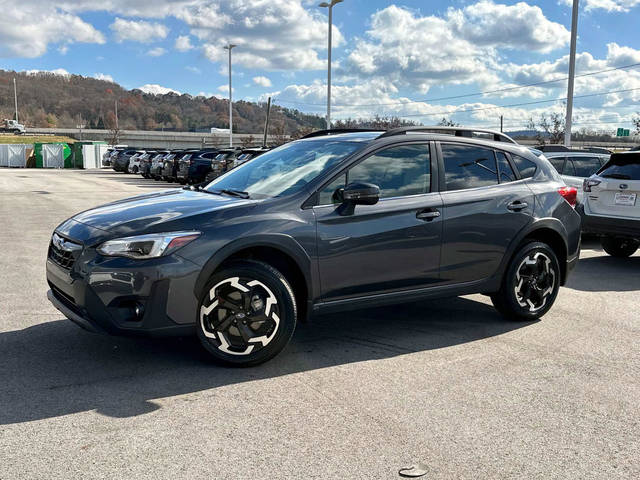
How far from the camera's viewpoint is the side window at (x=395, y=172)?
4977 millimetres

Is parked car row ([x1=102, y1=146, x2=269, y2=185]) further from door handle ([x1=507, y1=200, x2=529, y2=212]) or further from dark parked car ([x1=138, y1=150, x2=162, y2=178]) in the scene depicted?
door handle ([x1=507, y1=200, x2=529, y2=212])

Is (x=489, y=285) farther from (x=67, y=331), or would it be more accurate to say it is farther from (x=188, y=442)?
(x=67, y=331)

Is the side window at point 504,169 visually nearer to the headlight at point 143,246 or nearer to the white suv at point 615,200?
the headlight at point 143,246

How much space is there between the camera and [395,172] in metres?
5.20

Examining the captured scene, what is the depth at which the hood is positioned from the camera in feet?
14.2

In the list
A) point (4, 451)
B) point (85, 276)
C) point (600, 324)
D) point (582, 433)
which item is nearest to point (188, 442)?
point (4, 451)

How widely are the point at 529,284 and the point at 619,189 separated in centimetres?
425

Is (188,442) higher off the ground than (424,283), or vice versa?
(424,283)

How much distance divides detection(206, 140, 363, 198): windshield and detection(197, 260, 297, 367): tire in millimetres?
721

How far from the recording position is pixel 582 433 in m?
3.60

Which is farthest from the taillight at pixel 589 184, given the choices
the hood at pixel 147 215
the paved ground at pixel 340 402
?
the hood at pixel 147 215

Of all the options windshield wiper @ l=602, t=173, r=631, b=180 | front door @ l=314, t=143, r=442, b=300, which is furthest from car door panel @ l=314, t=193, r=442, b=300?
windshield wiper @ l=602, t=173, r=631, b=180

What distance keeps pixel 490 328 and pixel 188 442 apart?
3253mm

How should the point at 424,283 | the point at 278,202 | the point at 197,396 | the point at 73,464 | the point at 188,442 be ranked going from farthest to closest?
the point at 424,283 < the point at 278,202 < the point at 197,396 < the point at 188,442 < the point at 73,464
